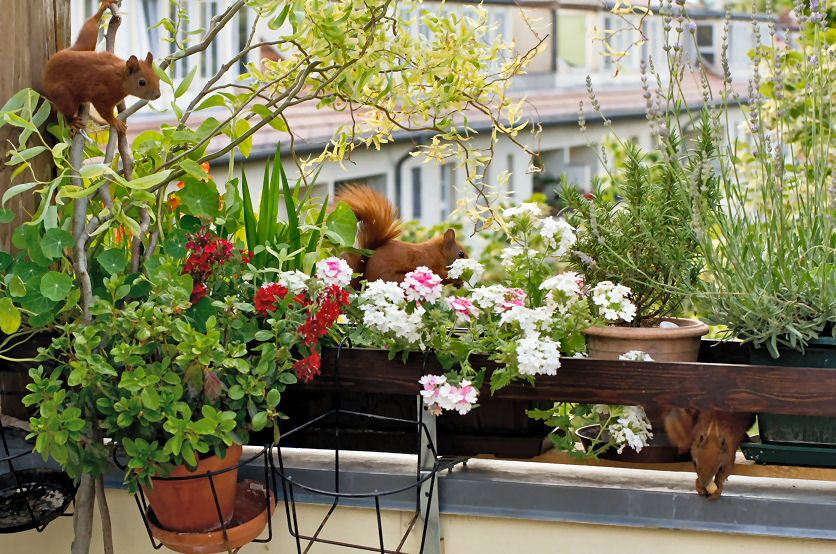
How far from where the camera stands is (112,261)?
3.98 ft

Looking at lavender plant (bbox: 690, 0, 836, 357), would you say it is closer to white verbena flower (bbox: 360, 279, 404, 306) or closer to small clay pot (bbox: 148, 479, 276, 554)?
white verbena flower (bbox: 360, 279, 404, 306)

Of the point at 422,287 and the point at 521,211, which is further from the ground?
the point at 521,211

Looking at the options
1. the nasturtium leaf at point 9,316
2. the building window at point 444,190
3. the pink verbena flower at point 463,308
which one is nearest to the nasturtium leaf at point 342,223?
the pink verbena flower at point 463,308

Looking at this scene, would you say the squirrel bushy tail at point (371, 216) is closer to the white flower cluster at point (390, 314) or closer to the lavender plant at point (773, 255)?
the white flower cluster at point (390, 314)

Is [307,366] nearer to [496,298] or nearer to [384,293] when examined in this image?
[384,293]

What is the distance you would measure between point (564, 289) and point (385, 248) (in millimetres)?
408

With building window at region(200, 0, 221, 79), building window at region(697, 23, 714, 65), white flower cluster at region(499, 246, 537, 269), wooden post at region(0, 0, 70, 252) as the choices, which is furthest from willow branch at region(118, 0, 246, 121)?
building window at region(697, 23, 714, 65)

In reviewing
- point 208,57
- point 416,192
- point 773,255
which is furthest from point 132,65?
point 416,192

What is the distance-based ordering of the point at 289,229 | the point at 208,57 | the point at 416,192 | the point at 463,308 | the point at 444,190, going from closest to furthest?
the point at 463,308 → the point at 289,229 → the point at 208,57 → the point at 416,192 → the point at 444,190

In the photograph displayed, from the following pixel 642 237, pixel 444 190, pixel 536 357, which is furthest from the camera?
pixel 444 190

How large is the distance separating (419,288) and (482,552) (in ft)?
1.31

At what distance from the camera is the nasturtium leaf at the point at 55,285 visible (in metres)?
1.15

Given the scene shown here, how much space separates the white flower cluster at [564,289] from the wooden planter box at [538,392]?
0.11 m

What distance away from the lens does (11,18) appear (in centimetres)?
134
